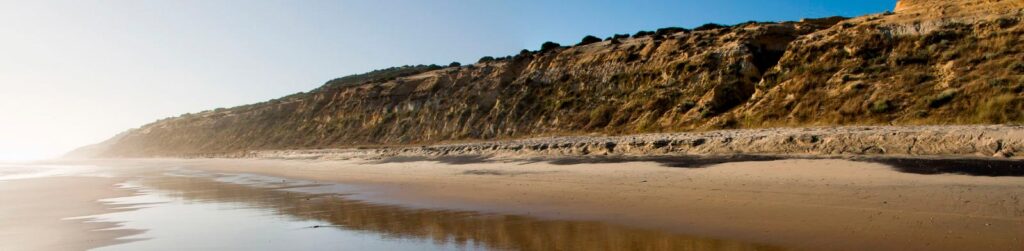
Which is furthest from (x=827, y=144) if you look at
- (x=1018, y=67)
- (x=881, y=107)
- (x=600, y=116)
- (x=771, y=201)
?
(x=600, y=116)

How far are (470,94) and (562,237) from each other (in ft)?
112

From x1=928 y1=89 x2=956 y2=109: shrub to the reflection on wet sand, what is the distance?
15.0 m

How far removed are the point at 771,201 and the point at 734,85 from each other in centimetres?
1831

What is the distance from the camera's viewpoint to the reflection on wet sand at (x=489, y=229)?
6.77 metres

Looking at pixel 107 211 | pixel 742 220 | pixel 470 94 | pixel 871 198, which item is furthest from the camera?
pixel 470 94

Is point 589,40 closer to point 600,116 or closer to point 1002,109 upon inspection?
point 600,116

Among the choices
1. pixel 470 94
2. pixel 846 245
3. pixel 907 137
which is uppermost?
pixel 470 94

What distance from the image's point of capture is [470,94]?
41219 mm

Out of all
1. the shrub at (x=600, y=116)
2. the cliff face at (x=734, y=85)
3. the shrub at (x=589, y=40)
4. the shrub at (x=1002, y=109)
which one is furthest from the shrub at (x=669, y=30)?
the shrub at (x=1002, y=109)

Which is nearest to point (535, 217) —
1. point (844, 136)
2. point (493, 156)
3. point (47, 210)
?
point (844, 136)

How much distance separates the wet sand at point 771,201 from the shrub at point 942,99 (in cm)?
799

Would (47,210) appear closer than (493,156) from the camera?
Yes

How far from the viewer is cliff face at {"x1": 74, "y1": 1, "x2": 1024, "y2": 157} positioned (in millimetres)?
18750

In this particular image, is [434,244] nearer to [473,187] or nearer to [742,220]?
[742,220]
